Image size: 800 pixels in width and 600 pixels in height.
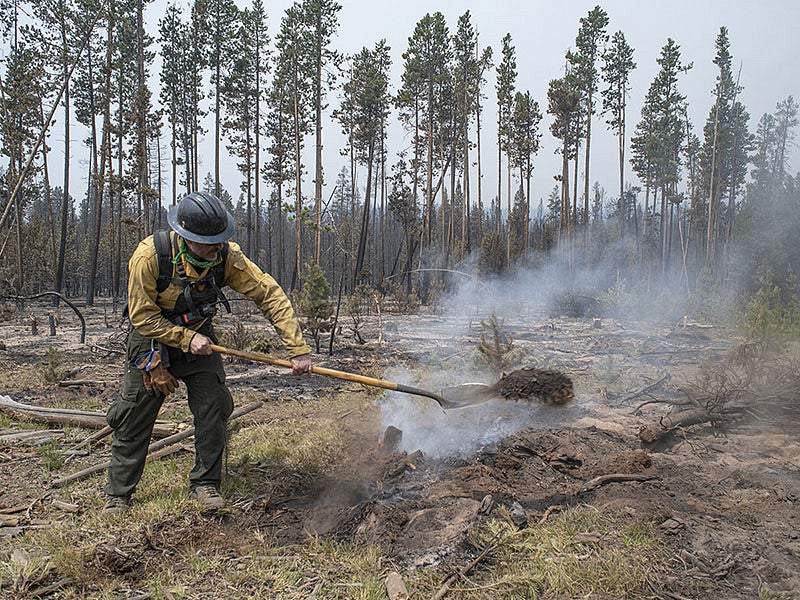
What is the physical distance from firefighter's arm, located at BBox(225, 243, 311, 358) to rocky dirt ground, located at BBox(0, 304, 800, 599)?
3.99 feet

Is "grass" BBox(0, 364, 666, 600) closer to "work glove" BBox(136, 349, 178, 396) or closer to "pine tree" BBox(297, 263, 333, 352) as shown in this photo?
"work glove" BBox(136, 349, 178, 396)

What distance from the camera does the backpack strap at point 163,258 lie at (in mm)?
3441

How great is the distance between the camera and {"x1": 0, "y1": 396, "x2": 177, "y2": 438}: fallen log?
5172 mm

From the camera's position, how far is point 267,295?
3.80 meters

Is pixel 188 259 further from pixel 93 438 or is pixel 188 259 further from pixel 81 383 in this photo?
pixel 81 383

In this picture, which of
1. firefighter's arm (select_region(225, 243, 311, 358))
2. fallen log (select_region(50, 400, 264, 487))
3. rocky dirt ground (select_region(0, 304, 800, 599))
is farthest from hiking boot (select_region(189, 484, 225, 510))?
firefighter's arm (select_region(225, 243, 311, 358))

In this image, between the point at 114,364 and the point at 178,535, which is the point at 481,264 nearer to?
the point at 114,364

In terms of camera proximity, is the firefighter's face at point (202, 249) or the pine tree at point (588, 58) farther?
the pine tree at point (588, 58)

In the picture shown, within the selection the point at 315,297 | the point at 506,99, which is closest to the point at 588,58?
the point at 506,99

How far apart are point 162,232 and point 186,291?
1.44 ft

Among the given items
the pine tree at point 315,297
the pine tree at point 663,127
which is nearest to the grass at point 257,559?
the pine tree at point 315,297

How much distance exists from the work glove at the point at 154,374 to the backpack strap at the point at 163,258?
0.46 metres

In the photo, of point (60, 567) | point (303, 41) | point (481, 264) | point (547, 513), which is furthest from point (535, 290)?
point (60, 567)

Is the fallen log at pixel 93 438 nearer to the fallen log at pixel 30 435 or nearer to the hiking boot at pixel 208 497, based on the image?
the fallen log at pixel 30 435
